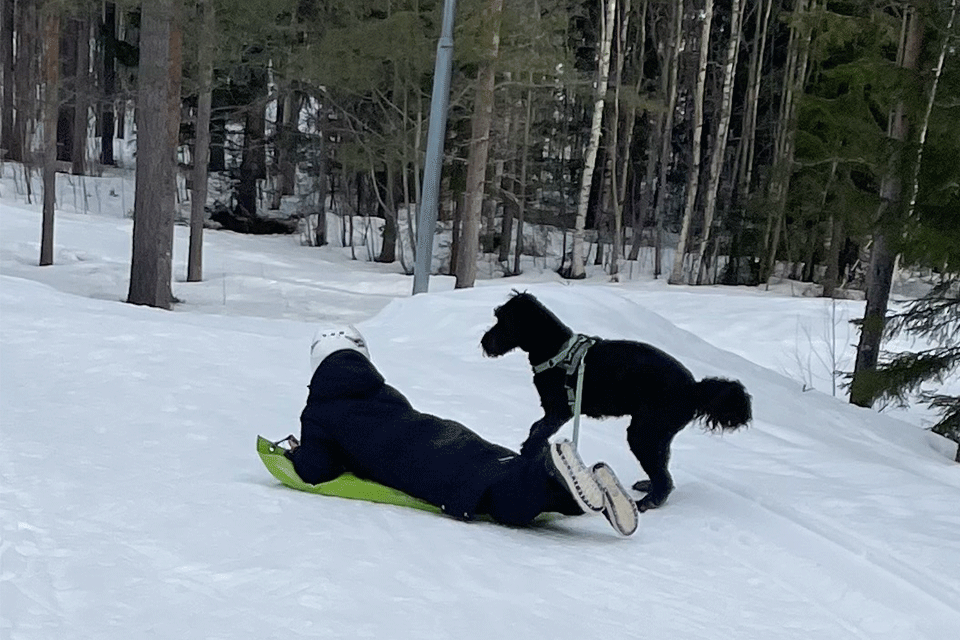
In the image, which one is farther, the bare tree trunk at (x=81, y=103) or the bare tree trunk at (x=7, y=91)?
the bare tree trunk at (x=7, y=91)

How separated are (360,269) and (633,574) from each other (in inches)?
944

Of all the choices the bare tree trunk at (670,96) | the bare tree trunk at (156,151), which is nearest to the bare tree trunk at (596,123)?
the bare tree trunk at (670,96)

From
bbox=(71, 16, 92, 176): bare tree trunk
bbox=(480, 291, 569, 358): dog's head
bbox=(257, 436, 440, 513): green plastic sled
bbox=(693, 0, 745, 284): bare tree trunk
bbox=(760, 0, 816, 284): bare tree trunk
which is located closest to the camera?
bbox=(257, 436, 440, 513): green plastic sled

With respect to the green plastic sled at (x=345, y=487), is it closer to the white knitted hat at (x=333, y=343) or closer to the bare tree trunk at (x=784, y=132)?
the white knitted hat at (x=333, y=343)

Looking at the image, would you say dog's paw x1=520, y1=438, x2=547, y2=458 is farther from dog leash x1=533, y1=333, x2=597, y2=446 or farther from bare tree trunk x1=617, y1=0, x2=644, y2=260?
bare tree trunk x1=617, y1=0, x2=644, y2=260

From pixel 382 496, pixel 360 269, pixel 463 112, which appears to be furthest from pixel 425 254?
pixel 360 269

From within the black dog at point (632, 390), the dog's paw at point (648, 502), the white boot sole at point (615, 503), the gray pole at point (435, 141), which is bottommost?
the dog's paw at point (648, 502)

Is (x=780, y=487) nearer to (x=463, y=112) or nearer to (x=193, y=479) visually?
(x=193, y=479)

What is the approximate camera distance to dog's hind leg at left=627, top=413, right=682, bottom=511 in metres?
5.03

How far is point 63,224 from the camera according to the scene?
27141 mm

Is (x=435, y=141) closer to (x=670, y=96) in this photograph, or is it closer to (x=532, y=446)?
(x=532, y=446)

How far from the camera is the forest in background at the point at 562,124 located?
416 inches

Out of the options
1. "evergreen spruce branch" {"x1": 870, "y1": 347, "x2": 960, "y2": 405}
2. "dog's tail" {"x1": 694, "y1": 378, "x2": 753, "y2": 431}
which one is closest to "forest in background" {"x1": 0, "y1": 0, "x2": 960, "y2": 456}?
"evergreen spruce branch" {"x1": 870, "y1": 347, "x2": 960, "y2": 405}

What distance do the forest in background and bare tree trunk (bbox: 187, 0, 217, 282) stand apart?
56 mm
